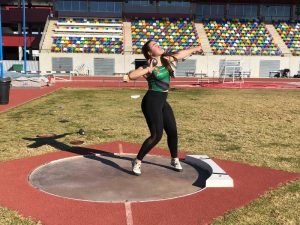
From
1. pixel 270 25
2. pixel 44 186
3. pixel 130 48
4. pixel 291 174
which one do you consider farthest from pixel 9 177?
pixel 270 25

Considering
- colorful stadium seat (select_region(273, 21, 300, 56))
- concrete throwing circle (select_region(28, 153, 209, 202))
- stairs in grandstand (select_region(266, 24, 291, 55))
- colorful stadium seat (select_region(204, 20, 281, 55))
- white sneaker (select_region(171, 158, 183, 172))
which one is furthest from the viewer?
colorful stadium seat (select_region(273, 21, 300, 56))

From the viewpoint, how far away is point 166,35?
42844 mm

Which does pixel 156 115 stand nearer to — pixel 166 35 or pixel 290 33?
pixel 166 35

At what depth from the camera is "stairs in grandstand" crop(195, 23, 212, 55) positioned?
41225mm

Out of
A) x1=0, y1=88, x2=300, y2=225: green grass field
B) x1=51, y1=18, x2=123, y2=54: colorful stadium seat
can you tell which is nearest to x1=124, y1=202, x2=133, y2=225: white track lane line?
x1=0, y1=88, x2=300, y2=225: green grass field

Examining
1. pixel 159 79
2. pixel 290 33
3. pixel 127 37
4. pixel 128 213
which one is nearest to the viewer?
pixel 128 213

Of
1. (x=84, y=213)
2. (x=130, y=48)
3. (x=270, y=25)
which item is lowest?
(x=84, y=213)

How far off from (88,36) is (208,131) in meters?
34.2

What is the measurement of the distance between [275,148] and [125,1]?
133 feet

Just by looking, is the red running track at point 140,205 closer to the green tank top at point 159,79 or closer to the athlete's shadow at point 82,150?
the athlete's shadow at point 82,150

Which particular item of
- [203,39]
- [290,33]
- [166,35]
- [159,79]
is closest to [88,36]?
[166,35]

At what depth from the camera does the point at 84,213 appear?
462 centimetres

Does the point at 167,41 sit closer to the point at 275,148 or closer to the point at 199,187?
the point at 275,148

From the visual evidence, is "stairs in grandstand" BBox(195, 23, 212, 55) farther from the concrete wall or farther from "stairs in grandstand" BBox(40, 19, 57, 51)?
"stairs in grandstand" BBox(40, 19, 57, 51)
